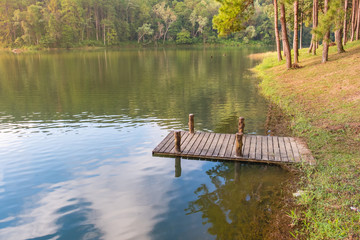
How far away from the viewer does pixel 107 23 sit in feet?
359

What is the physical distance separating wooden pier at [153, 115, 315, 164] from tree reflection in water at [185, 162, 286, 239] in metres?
0.43

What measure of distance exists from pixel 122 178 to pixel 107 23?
359 feet

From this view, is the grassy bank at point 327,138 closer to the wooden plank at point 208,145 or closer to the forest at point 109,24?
the wooden plank at point 208,145

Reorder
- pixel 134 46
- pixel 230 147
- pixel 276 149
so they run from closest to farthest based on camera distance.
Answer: pixel 276 149 < pixel 230 147 < pixel 134 46

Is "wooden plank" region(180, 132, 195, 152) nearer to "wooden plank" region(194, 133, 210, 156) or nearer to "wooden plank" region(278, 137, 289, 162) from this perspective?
"wooden plank" region(194, 133, 210, 156)

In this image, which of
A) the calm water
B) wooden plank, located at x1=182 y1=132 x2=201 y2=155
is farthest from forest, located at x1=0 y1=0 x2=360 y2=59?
wooden plank, located at x1=182 y1=132 x2=201 y2=155

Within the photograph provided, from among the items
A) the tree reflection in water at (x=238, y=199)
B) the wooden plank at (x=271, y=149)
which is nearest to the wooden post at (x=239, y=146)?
the tree reflection in water at (x=238, y=199)

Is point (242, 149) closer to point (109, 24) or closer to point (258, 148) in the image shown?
point (258, 148)

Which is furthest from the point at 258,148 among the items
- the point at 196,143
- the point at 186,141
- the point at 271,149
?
the point at 186,141

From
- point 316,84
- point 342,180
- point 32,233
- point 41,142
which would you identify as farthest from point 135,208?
point 316,84

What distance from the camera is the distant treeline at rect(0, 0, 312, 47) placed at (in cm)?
10119

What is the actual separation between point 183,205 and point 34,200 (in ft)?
16.8

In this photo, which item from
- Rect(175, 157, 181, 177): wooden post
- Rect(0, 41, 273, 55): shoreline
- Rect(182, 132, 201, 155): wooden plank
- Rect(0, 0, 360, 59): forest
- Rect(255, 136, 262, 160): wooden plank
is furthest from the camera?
Rect(0, 0, 360, 59): forest

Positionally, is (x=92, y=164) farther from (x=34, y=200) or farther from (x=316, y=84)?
(x=316, y=84)
